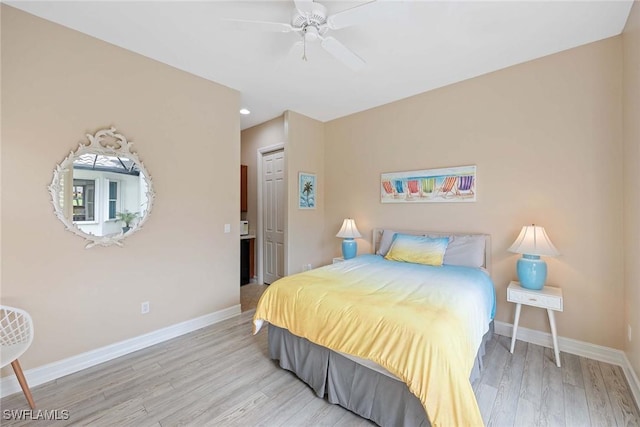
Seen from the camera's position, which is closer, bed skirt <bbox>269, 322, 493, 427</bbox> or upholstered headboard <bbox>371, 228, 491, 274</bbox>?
bed skirt <bbox>269, 322, 493, 427</bbox>

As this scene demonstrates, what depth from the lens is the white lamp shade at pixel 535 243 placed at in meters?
2.32

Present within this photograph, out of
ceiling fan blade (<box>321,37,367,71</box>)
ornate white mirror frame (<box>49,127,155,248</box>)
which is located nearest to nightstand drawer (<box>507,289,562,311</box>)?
ceiling fan blade (<box>321,37,367,71</box>)

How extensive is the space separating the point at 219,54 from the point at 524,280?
3594mm

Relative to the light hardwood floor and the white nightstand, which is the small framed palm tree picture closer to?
the light hardwood floor

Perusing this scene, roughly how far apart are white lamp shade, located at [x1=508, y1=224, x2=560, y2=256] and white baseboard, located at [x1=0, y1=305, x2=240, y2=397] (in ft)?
10.7

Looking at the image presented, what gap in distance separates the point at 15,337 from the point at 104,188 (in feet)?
4.04

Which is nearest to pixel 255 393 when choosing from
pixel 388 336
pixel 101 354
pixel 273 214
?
pixel 388 336

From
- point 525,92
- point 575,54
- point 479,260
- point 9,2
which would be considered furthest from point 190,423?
point 575,54

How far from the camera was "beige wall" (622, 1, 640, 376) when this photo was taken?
74.3 inches

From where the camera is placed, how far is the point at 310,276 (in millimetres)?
2373

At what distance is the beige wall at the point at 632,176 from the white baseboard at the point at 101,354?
12.3ft

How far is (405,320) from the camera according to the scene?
5.05 ft

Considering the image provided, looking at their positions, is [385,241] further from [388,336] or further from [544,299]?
[388,336]

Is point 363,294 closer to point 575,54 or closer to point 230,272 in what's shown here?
point 230,272
